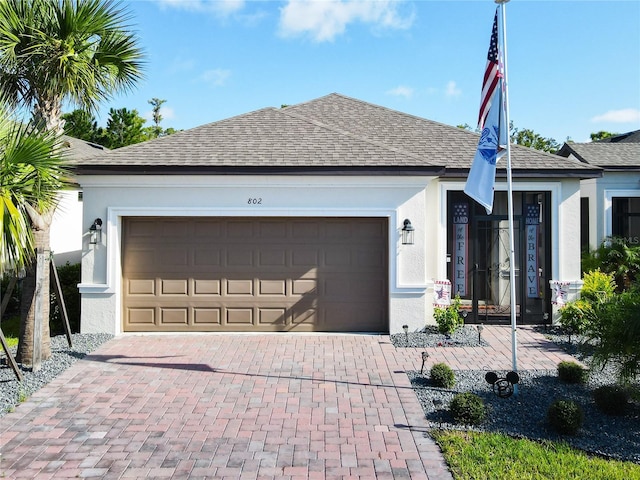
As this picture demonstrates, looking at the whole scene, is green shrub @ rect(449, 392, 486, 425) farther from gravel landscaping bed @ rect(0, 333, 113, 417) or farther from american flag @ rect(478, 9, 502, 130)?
gravel landscaping bed @ rect(0, 333, 113, 417)

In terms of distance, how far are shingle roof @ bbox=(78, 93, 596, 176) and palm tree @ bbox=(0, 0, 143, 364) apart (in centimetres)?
195

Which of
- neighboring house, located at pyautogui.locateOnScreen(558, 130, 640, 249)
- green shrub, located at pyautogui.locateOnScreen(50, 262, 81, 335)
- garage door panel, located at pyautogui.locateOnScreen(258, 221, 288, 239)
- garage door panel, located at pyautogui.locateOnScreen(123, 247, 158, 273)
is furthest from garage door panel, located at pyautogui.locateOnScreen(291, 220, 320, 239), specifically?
neighboring house, located at pyautogui.locateOnScreen(558, 130, 640, 249)

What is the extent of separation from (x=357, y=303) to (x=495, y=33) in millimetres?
5676

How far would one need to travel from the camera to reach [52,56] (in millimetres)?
8023

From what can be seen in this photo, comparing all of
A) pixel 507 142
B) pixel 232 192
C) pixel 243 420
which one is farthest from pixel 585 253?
pixel 243 420

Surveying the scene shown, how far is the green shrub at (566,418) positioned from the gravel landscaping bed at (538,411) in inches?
2.9

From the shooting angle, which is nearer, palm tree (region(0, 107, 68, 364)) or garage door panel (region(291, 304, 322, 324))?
palm tree (region(0, 107, 68, 364))

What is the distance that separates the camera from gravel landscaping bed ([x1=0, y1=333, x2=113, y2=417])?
6.89 metres

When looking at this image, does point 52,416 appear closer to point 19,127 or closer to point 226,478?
point 226,478

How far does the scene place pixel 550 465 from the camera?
4984mm

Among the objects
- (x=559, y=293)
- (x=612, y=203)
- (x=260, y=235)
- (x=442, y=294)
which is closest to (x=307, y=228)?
(x=260, y=235)

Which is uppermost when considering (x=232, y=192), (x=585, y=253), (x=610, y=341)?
(x=232, y=192)

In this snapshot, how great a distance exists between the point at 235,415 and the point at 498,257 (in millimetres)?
7342

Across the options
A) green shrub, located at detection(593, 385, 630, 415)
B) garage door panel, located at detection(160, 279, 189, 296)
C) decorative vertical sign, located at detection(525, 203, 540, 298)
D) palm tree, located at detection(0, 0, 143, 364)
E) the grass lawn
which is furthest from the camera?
decorative vertical sign, located at detection(525, 203, 540, 298)
